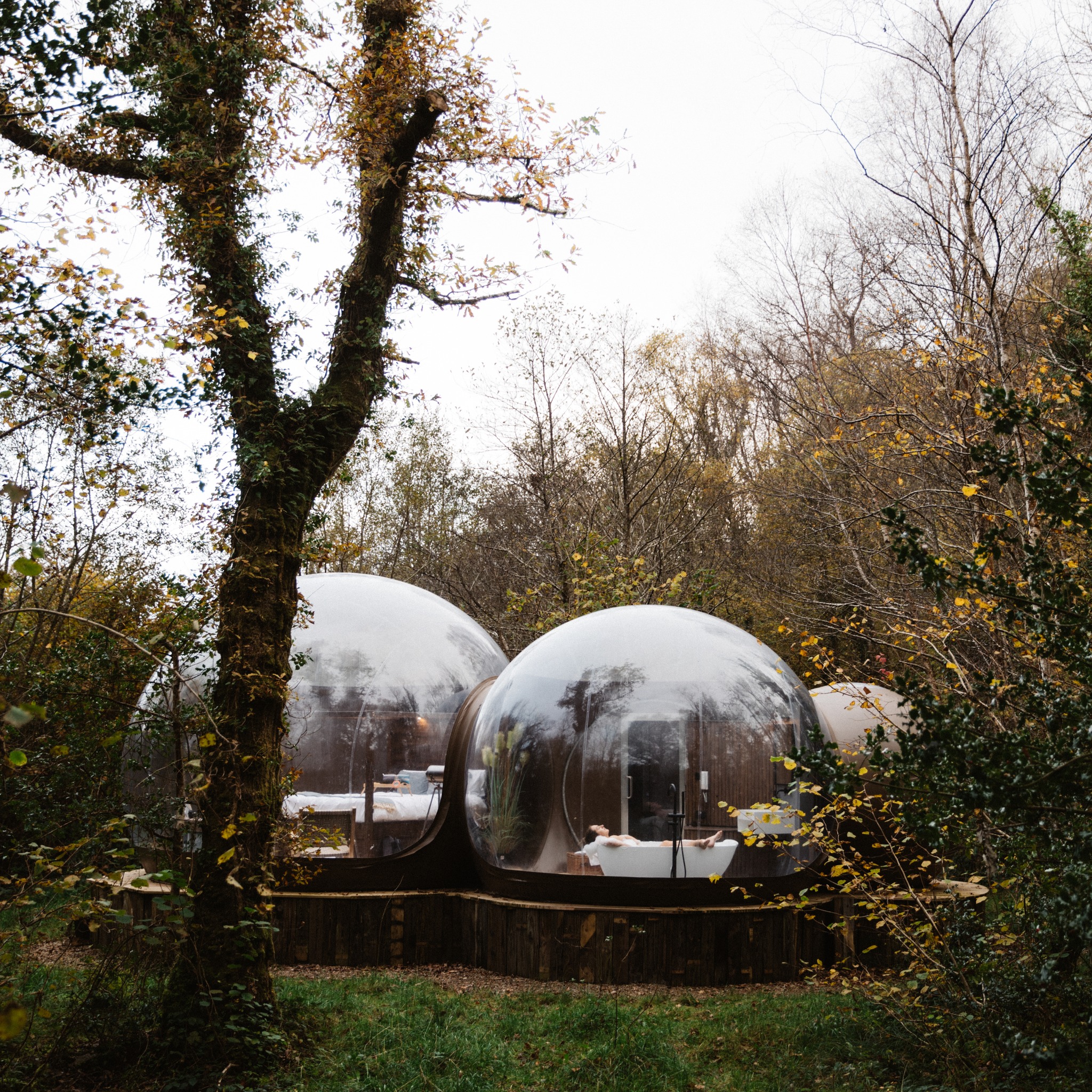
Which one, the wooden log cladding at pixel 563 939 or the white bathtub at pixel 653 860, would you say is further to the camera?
the white bathtub at pixel 653 860

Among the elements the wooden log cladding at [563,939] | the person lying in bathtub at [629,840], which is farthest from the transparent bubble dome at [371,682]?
the person lying in bathtub at [629,840]

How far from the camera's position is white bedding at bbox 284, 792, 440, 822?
30.3ft

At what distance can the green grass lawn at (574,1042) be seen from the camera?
19.0 ft

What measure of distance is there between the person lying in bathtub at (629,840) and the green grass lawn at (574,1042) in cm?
114

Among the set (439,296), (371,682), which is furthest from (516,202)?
(371,682)

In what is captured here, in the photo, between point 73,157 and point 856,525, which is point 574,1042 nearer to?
point 73,157

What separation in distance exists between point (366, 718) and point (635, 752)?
2.63 meters

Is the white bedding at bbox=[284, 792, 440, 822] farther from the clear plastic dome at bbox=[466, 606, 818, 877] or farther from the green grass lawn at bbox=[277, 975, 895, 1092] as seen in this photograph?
the green grass lawn at bbox=[277, 975, 895, 1092]

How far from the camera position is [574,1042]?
6543mm

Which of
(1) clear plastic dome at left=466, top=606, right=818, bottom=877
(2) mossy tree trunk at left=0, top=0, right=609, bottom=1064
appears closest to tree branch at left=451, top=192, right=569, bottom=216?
(2) mossy tree trunk at left=0, top=0, right=609, bottom=1064

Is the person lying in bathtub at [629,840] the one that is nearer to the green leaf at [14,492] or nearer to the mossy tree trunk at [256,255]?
the mossy tree trunk at [256,255]

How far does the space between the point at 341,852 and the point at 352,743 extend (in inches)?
38.3

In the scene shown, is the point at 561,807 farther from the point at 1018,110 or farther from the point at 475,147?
the point at 1018,110

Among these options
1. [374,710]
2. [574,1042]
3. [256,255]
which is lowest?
[574,1042]
